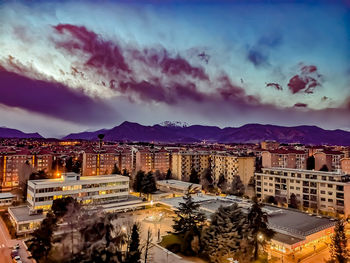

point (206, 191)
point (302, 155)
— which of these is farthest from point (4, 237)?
point (302, 155)

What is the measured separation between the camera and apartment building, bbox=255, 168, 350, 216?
29.4m

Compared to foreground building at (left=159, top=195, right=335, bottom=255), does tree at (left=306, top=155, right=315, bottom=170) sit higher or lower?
higher

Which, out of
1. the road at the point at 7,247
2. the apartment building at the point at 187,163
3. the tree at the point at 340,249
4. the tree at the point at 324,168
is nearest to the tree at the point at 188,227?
the tree at the point at 340,249

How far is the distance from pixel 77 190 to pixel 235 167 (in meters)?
28.1

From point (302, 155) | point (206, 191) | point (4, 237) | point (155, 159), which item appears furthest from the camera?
point (155, 159)

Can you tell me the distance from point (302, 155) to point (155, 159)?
1206 inches

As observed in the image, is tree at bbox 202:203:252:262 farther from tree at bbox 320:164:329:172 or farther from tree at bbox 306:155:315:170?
tree at bbox 306:155:315:170

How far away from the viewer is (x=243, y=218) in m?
18.5

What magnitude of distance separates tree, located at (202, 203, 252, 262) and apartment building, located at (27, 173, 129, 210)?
1456cm

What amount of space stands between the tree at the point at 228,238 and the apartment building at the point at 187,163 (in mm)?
33856

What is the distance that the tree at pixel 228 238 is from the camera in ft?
57.1

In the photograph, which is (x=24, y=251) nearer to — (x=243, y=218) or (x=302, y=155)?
(x=243, y=218)

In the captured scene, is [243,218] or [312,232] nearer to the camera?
[243,218]

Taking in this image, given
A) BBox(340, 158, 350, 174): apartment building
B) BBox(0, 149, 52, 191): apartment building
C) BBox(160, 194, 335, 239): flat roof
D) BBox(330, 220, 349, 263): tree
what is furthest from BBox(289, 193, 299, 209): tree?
BBox(0, 149, 52, 191): apartment building
